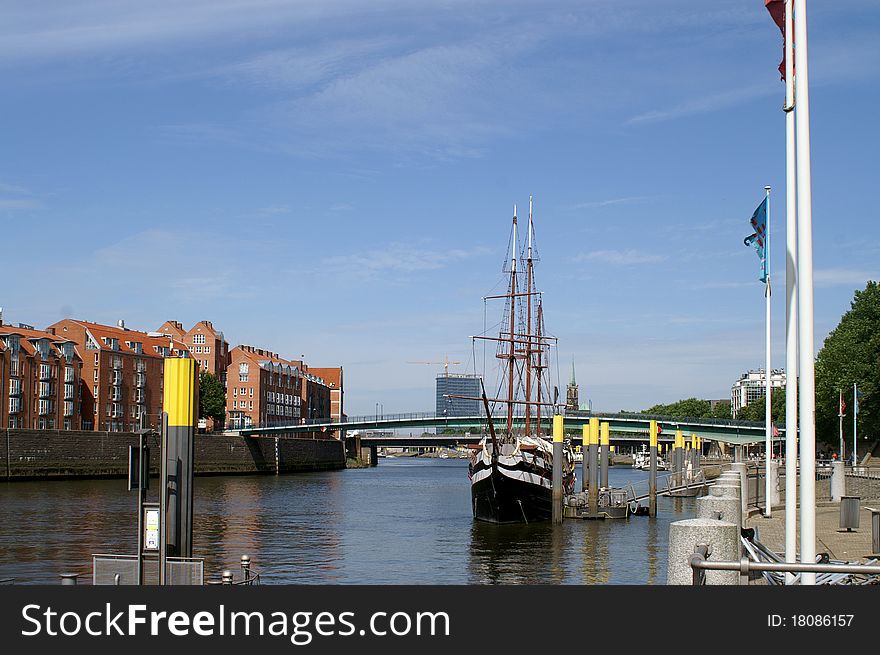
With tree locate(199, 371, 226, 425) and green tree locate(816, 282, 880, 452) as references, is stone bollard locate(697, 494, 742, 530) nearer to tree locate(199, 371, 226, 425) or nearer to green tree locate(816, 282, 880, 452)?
green tree locate(816, 282, 880, 452)

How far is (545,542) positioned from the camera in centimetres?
4375

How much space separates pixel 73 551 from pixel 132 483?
25.5m

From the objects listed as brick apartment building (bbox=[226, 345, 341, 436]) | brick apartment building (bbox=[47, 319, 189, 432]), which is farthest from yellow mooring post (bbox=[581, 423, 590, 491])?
brick apartment building (bbox=[226, 345, 341, 436])

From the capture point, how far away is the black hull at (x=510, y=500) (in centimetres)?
5344

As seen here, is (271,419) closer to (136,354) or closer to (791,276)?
(136,354)

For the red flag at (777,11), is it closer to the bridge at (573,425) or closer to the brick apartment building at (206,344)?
the bridge at (573,425)

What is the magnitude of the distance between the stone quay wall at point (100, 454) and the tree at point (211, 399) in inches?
485

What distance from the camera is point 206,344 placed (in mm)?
153250

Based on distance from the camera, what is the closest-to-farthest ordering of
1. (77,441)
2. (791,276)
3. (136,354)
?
(791,276) < (77,441) < (136,354)

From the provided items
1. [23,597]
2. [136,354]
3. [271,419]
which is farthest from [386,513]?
[271,419]

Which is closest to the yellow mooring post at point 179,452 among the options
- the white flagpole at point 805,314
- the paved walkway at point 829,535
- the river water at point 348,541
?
the river water at point 348,541

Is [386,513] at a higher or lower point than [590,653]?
lower

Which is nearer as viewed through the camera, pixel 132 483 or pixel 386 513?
pixel 132 483

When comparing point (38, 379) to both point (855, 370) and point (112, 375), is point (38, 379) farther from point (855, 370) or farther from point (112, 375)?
point (855, 370)
